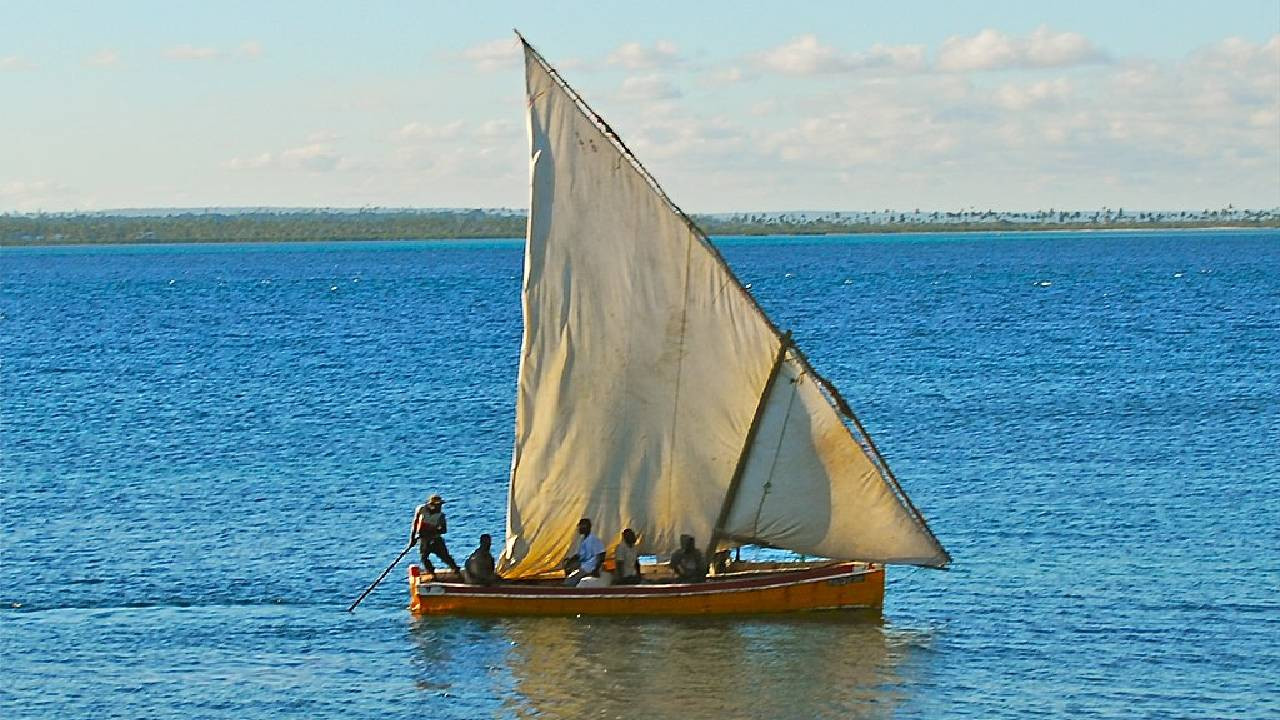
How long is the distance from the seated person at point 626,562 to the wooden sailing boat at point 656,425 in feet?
1.32

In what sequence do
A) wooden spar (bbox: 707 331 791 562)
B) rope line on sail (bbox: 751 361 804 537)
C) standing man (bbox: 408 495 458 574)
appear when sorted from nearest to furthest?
wooden spar (bbox: 707 331 791 562), rope line on sail (bbox: 751 361 804 537), standing man (bbox: 408 495 458 574)

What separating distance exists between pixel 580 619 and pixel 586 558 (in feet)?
3.76

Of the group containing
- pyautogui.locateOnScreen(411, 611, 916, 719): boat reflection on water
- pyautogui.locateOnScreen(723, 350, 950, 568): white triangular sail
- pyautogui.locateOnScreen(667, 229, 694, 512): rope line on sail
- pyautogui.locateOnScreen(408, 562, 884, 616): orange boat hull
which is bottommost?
pyautogui.locateOnScreen(411, 611, 916, 719): boat reflection on water

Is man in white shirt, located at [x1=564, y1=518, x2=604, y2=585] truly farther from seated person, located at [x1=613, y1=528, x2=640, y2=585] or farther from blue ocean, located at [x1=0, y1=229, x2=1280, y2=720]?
blue ocean, located at [x1=0, y1=229, x2=1280, y2=720]

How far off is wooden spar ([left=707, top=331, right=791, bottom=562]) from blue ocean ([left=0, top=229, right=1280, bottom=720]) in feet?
5.86

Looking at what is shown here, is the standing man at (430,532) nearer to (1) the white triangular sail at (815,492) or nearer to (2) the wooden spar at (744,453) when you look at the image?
(2) the wooden spar at (744,453)

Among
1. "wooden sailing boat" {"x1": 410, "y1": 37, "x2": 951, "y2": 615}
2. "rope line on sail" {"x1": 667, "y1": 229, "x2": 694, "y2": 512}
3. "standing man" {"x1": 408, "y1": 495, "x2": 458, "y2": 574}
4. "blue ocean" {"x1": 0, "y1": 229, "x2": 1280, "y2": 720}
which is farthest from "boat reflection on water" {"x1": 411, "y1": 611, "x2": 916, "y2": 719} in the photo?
"rope line on sail" {"x1": 667, "y1": 229, "x2": 694, "y2": 512}

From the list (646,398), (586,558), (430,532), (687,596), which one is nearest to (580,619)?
(586,558)

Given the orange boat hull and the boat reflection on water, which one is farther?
the orange boat hull

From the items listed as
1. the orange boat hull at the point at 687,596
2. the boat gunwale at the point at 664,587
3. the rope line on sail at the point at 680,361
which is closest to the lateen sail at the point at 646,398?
the rope line on sail at the point at 680,361

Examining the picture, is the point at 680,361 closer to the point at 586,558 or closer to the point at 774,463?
the point at 774,463

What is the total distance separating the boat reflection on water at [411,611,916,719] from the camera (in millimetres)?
32812

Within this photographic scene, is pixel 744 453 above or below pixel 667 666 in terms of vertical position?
above

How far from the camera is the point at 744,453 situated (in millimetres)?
38062
